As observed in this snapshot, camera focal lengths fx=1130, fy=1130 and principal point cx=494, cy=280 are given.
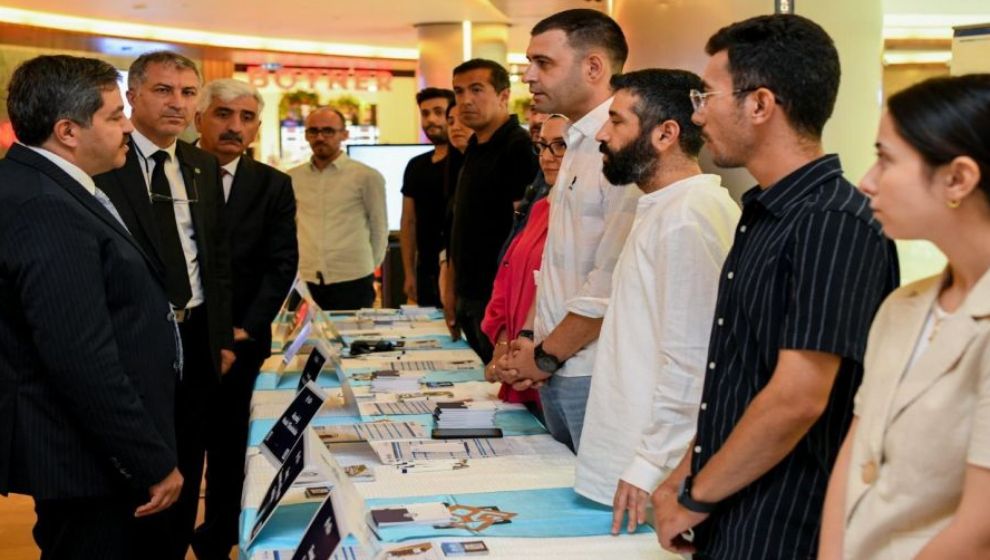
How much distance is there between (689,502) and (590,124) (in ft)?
4.18

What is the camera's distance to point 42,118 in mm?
2377

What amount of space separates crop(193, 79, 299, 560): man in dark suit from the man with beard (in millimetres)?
1865

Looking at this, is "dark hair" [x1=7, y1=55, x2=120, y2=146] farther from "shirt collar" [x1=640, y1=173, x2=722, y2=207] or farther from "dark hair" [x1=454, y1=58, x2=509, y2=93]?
"dark hair" [x1=454, y1=58, x2=509, y2=93]

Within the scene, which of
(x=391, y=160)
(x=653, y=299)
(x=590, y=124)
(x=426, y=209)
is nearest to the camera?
(x=653, y=299)

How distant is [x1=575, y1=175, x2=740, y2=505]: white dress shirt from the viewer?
2055mm

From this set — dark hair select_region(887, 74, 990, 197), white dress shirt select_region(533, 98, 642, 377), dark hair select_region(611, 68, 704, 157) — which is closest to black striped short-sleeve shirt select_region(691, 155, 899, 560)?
dark hair select_region(887, 74, 990, 197)

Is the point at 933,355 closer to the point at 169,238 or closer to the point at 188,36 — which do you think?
the point at 169,238

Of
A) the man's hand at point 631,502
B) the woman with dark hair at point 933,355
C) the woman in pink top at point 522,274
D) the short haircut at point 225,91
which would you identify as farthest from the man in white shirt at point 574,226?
the short haircut at point 225,91

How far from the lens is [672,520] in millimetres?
1872

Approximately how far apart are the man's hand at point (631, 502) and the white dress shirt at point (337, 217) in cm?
400

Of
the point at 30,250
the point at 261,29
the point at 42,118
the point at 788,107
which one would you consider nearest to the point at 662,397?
the point at 788,107

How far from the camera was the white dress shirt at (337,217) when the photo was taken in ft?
19.5

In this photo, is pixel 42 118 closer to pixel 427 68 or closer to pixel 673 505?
pixel 673 505

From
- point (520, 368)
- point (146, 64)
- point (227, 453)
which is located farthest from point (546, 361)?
point (227, 453)
